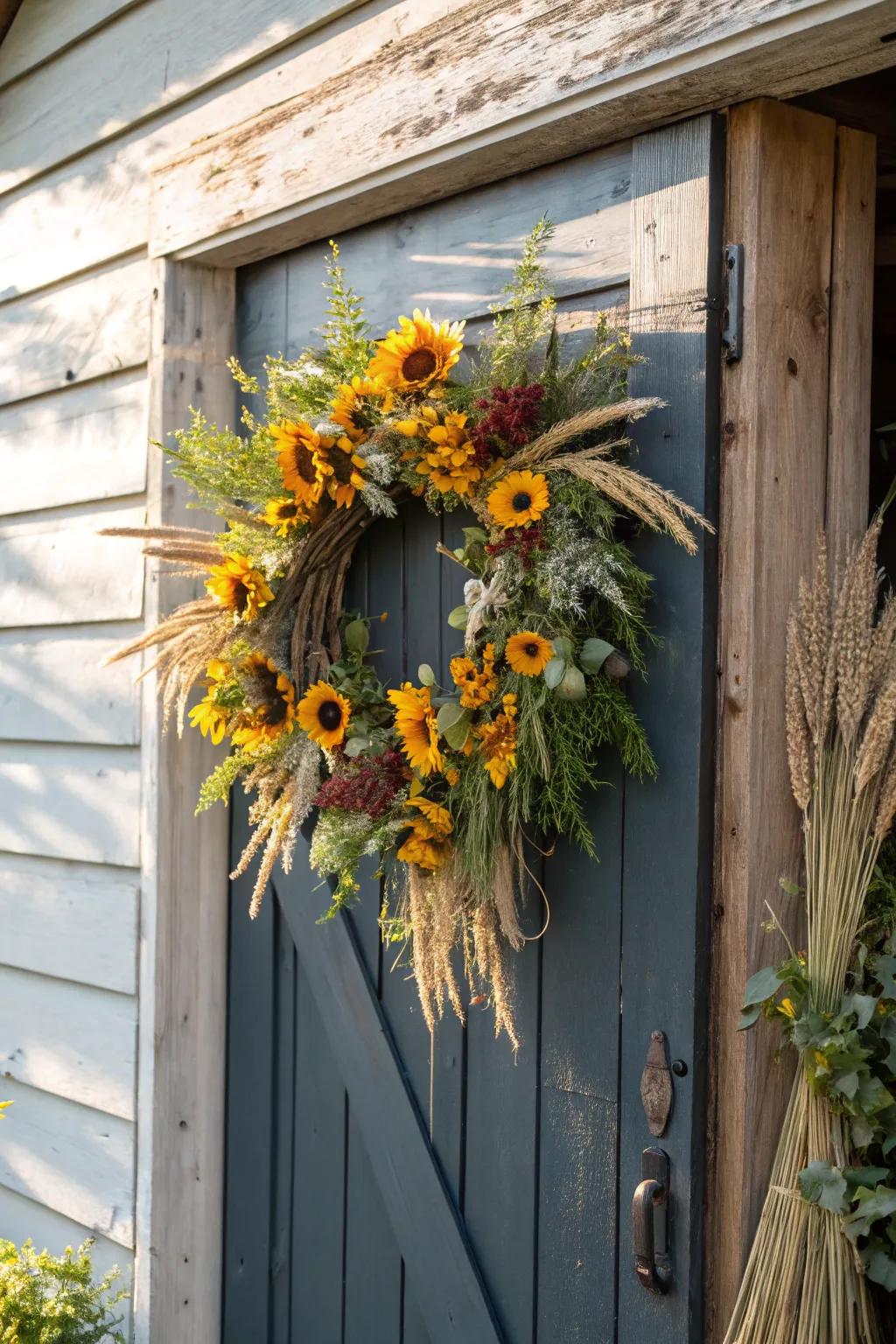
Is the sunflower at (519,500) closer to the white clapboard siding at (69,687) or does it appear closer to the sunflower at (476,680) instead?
the sunflower at (476,680)

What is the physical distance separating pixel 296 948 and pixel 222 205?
1.45 meters

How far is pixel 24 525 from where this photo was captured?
3.05m

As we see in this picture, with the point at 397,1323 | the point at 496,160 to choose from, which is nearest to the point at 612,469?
the point at 496,160

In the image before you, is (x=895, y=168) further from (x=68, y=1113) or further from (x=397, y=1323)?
(x=68, y=1113)

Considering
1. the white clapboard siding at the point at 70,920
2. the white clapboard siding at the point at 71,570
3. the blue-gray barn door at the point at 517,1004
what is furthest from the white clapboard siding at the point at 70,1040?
the white clapboard siding at the point at 71,570

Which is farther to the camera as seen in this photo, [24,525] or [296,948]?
[24,525]

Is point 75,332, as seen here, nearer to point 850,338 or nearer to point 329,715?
point 329,715

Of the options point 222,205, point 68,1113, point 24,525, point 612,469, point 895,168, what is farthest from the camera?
point 24,525

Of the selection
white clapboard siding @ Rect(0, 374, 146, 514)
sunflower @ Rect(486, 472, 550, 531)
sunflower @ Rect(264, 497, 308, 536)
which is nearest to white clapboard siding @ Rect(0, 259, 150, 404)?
white clapboard siding @ Rect(0, 374, 146, 514)

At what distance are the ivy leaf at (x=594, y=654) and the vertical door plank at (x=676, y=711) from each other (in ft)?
0.33

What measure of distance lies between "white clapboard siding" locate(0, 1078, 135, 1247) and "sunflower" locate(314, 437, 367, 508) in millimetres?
1492

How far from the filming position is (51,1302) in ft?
7.79

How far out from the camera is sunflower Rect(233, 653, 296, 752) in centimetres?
208

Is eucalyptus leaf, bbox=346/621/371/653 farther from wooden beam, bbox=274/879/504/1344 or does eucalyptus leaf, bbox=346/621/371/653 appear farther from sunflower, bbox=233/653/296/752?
wooden beam, bbox=274/879/504/1344
